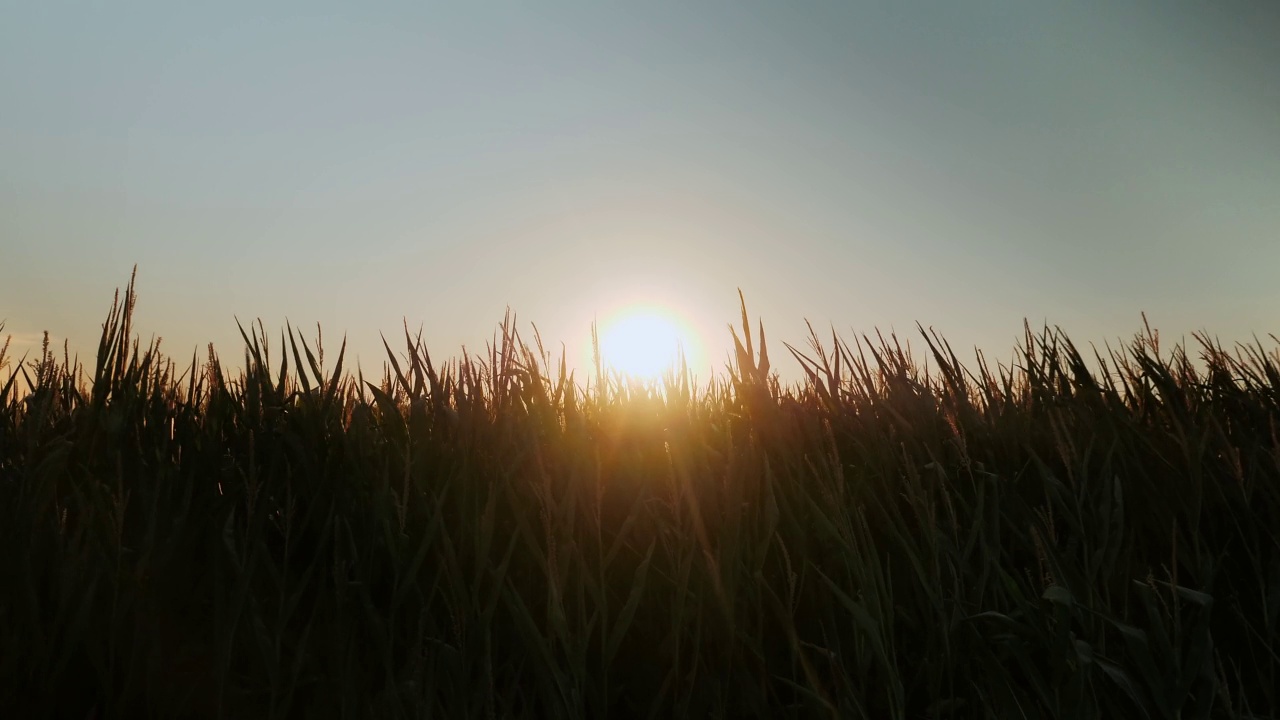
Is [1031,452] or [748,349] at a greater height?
[748,349]

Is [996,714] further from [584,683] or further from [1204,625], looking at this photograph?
[584,683]

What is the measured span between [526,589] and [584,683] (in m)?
→ 0.28

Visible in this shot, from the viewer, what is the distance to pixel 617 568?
159cm

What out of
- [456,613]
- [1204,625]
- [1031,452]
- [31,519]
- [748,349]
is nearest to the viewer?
[1204,625]

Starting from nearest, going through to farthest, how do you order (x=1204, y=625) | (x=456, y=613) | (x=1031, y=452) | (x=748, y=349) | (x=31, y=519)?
(x=1204, y=625) → (x=456, y=613) → (x=31, y=519) → (x=1031, y=452) → (x=748, y=349)

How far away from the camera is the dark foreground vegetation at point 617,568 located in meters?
1.27

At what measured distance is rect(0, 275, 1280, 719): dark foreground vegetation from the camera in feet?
4.18

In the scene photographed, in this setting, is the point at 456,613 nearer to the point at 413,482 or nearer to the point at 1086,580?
the point at 413,482

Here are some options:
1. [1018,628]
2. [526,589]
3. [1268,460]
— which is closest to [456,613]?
[526,589]

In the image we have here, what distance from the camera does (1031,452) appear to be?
160cm

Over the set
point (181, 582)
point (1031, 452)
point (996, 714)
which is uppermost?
point (1031, 452)

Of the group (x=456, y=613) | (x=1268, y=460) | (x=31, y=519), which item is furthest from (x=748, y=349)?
(x=31, y=519)

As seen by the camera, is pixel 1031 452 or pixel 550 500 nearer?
pixel 550 500

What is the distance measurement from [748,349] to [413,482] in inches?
33.8
